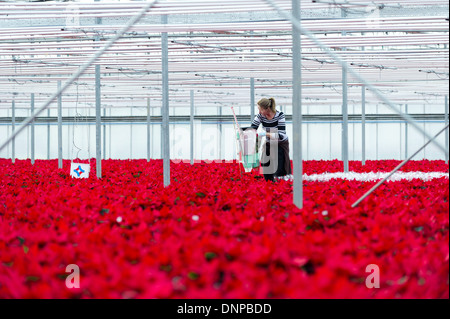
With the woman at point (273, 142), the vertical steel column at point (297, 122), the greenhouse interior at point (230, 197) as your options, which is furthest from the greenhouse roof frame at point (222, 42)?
the vertical steel column at point (297, 122)

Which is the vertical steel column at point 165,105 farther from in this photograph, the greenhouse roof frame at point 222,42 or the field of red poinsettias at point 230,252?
the field of red poinsettias at point 230,252

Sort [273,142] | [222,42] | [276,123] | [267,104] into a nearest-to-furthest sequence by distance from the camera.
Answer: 1. [267,104]
2. [273,142]
3. [276,123]
4. [222,42]

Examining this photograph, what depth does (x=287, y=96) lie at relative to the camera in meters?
21.6

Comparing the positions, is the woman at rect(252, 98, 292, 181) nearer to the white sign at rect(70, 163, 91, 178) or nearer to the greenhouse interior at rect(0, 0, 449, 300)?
the greenhouse interior at rect(0, 0, 449, 300)

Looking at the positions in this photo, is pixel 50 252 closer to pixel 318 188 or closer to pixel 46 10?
pixel 318 188

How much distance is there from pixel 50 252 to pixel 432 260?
A: 184 centimetres

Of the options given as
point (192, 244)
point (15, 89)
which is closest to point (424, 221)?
point (192, 244)

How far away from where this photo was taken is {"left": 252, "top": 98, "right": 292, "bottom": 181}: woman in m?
7.87

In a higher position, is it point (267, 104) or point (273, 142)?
point (267, 104)

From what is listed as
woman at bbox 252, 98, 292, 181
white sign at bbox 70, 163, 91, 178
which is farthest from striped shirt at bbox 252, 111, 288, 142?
white sign at bbox 70, 163, 91, 178

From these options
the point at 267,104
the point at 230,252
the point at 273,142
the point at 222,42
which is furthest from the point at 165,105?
the point at 230,252

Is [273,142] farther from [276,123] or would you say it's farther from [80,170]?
[80,170]

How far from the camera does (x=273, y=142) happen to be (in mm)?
7871

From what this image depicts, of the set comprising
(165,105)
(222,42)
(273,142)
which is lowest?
(273,142)
